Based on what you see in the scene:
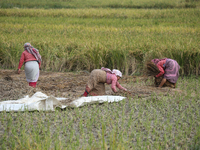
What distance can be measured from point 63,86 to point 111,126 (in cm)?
259

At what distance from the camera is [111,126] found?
3.12 metres

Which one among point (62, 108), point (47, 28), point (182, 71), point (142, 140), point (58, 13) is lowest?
point (142, 140)

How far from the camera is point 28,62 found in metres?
5.12

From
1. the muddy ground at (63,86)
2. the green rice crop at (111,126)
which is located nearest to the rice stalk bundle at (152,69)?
the muddy ground at (63,86)

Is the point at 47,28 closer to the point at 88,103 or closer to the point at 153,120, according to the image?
the point at 88,103

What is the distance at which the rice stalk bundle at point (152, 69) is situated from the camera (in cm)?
510

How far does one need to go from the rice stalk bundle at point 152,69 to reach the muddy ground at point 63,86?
0.29m

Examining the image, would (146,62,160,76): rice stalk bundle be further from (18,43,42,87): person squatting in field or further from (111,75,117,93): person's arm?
(18,43,42,87): person squatting in field

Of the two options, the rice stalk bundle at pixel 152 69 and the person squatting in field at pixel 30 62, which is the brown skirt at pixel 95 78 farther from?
the person squatting in field at pixel 30 62

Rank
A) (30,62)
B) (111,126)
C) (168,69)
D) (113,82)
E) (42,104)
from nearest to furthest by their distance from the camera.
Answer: (111,126)
(42,104)
(113,82)
(168,69)
(30,62)

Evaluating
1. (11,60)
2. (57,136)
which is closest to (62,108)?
(57,136)

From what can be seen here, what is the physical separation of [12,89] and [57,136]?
242cm

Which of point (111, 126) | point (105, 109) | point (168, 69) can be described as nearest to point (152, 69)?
point (168, 69)

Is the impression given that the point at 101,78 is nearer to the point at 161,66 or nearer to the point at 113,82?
the point at 113,82
